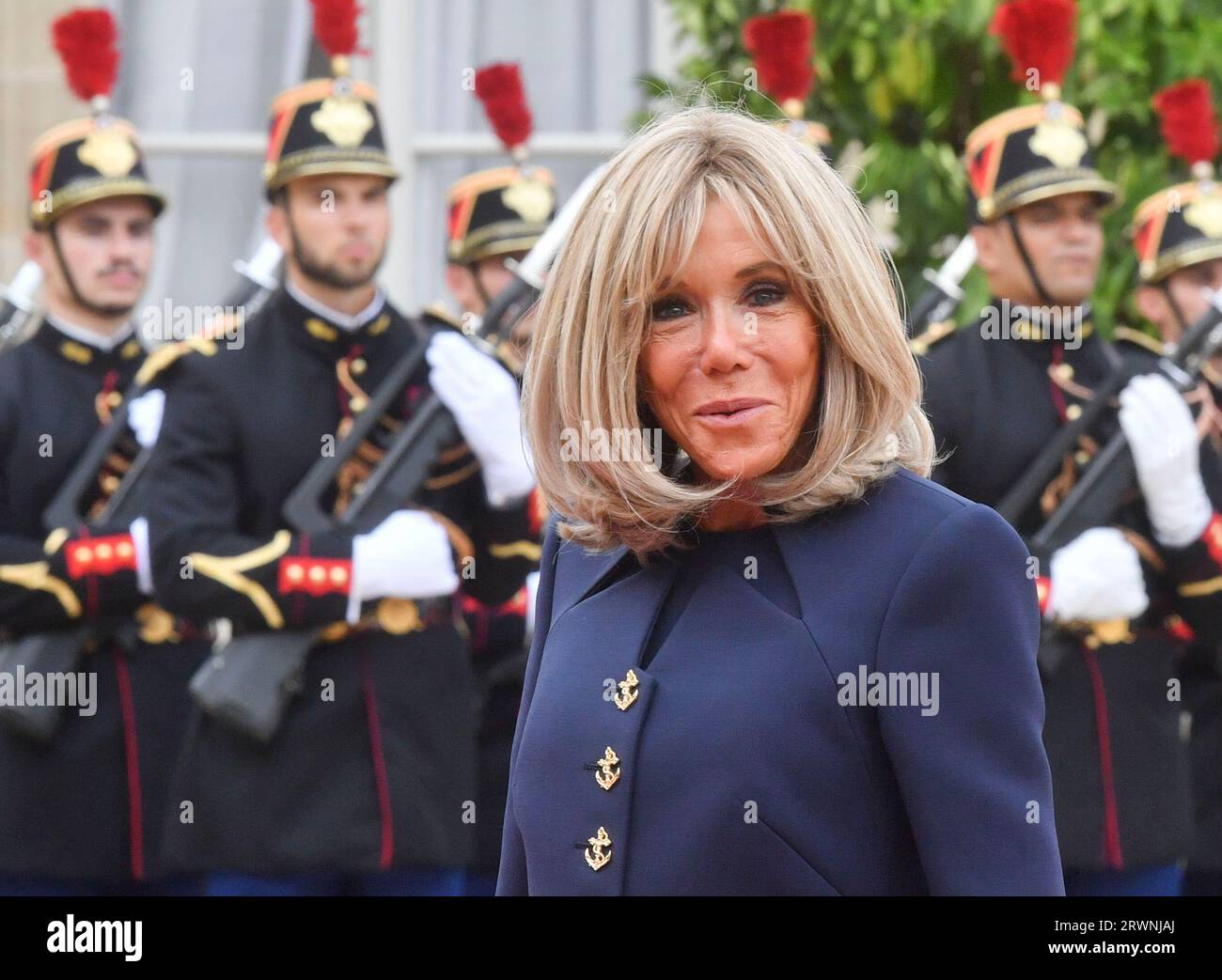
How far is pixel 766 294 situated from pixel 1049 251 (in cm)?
345

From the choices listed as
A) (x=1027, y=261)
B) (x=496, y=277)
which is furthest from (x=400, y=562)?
(x=496, y=277)

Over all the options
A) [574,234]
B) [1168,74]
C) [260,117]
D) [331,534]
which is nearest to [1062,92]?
[1168,74]

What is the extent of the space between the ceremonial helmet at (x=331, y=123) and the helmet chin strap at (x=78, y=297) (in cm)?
63

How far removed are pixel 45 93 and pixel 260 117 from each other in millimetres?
841

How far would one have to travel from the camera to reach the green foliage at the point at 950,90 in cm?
641

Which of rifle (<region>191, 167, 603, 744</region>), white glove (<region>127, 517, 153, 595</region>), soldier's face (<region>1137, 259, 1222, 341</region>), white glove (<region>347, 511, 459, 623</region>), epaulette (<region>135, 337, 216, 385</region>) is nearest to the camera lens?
rifle (<region>191, 167, 603, 744</region>)

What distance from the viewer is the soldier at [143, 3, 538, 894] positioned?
4.92 meters

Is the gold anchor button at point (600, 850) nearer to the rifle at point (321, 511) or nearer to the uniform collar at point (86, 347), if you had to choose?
the rifle at point (321, 511)

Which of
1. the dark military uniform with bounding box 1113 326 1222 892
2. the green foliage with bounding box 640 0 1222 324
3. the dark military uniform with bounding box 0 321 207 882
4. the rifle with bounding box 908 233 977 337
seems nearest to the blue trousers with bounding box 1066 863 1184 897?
the dark military uniform with bounding box 1113 326 1222 892

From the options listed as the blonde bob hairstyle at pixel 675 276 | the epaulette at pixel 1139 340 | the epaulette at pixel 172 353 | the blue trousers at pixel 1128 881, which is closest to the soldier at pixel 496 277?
the epaulette at pixel 172 353

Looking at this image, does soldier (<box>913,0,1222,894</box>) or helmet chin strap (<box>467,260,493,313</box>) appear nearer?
soldier (<box>913,0,1222,894</box>)

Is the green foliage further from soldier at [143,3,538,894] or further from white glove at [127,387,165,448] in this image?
white glove at [127,387,165,448]

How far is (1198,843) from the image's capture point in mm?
5988

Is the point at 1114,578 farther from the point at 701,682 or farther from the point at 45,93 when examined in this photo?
the point at 45,93
